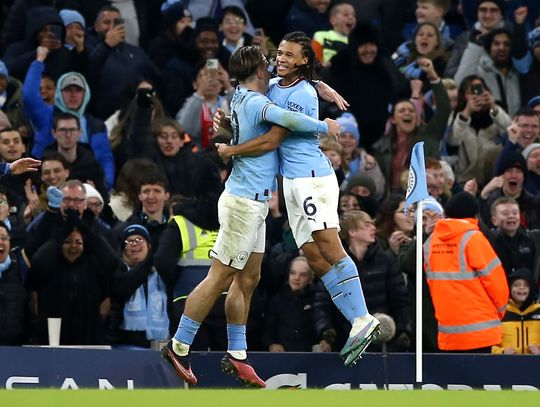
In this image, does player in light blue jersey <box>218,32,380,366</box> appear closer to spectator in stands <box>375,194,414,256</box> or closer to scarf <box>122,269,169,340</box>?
scarf <box>122,269,169,340</box>

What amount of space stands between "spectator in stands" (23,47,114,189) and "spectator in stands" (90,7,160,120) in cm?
105

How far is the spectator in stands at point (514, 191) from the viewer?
1827 cm

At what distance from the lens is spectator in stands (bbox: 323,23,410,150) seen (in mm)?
20641

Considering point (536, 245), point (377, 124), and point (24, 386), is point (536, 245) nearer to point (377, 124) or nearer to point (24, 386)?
point (377, 124)

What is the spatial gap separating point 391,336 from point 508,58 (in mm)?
6135

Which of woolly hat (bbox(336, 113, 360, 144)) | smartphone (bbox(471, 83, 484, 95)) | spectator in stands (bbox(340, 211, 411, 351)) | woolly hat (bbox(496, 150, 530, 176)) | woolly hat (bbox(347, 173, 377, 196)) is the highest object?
smartphone (bbox(471, 83, 484, 95))

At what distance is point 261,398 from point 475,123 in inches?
364

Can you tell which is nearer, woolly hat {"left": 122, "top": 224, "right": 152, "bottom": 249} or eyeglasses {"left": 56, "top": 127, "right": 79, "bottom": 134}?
woolly hat {"left": 122, "top": 224, "right": 152, "bottom": 249}

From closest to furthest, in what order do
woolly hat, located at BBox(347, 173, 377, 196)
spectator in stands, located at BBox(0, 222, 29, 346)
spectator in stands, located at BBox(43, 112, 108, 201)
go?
spectator in stands, located at BBox(0, 222, 29, 346)
spectator in stands, located at BBox(43, 112, 108, 201)
woolly hat, located at BBox(347, 173, 377, 196)

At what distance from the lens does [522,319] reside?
16.2 m

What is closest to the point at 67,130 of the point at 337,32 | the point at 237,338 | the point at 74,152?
the point at 74,152

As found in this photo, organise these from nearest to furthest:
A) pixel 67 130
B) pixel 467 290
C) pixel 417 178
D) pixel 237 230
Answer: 1. pixel 237 230
2. pixel 417 178
3. pixel 467 290
4. pixel 67 130

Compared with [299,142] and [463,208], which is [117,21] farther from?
[299,142]

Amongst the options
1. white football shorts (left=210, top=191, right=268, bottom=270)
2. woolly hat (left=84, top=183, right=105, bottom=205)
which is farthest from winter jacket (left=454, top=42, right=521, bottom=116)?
white football shorts (left=210, top=191, right=268, bottom=270)
